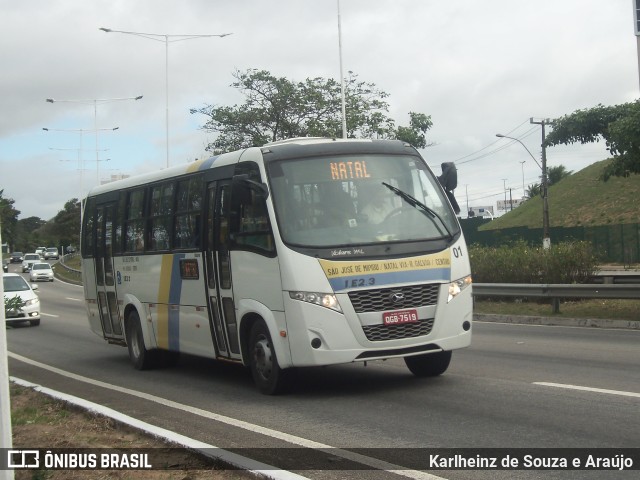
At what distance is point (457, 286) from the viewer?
975cm

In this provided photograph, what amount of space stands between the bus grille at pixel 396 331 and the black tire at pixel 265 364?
116 centimetres

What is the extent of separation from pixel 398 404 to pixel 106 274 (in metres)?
7.54

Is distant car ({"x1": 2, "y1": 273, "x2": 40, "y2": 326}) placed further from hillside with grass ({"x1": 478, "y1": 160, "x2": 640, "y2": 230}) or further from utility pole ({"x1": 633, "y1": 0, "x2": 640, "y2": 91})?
hillside with grass ({"x1": 478, "y1": 160, "x2": 640, "y2": 230})

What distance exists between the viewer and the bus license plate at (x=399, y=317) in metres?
9.24

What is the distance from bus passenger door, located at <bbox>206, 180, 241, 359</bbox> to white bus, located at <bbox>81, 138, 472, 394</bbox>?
2 centimetres

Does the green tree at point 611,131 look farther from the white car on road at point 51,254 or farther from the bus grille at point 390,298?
the white car on road at point 51,254

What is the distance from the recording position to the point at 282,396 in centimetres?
986

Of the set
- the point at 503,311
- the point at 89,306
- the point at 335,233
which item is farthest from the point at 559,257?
the point at 335,233

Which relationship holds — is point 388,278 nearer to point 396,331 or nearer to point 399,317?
point 399,317

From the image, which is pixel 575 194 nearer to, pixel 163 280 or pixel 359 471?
pixel 163 280

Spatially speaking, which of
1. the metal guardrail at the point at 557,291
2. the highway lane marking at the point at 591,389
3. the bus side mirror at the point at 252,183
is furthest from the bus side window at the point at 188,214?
the metal guardrail at the point at 557,291

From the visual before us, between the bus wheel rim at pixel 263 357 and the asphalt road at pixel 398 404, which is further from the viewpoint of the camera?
the bus wheel rim at pixel 263 357

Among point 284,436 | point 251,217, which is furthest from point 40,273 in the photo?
point 284,436

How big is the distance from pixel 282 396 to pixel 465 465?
153 inches
